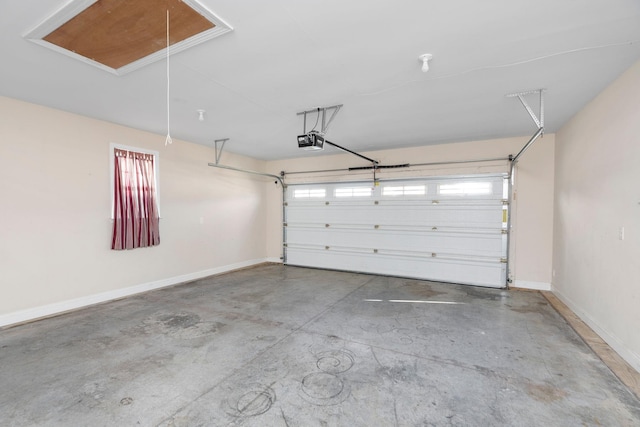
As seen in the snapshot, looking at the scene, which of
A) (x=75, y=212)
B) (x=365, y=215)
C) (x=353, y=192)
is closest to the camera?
(x=75, y=212)

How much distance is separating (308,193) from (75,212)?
4442mm

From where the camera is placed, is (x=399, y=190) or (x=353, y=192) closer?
(x=399, y=190)

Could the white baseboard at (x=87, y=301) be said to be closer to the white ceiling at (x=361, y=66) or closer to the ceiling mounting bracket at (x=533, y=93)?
the white ceiling at (x=361, y=66)

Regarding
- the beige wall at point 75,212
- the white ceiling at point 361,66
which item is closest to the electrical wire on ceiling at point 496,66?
the white ceiling at point 361,66

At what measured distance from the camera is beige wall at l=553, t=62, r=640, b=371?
256 centimetres

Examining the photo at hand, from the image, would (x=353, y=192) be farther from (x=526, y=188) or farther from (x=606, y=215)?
(x=606, y=215)

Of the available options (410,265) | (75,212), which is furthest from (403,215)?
(75,212)

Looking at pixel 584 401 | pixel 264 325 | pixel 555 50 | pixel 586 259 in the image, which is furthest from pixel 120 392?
pixel 586 259

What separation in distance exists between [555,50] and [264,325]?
3888 mm

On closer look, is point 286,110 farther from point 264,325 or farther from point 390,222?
point 390,222

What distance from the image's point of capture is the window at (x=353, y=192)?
6.40 m

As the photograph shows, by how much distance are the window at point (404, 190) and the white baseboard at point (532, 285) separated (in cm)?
231

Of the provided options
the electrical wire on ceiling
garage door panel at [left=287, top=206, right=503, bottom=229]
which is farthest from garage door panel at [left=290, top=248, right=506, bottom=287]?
the electrical wire on ceiling

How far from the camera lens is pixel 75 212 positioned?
4.00 meters
